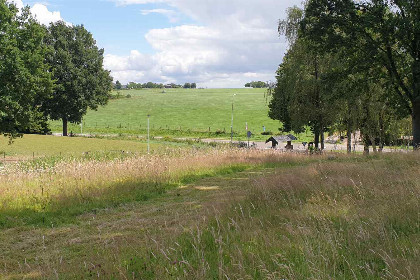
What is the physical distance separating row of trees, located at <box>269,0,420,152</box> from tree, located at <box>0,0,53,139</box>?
22497 millimetres

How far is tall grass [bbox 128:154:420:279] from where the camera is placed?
3896mm

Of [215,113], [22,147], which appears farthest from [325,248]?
[215,113]

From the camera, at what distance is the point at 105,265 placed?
4652mm

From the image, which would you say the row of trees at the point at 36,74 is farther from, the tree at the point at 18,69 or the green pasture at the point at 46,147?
the green pasture at the point at 46,147

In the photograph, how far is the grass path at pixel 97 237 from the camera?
15.8 ft

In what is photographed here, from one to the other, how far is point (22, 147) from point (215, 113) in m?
69.7

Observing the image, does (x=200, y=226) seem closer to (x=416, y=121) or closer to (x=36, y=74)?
(x=416, y=121)

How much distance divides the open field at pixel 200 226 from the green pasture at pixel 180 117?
2559 inches

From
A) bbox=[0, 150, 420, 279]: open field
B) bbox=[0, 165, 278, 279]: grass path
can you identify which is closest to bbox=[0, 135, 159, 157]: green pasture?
bbox=[0, 150, 420, 279]: open field

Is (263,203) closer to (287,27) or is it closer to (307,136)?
(287,27)

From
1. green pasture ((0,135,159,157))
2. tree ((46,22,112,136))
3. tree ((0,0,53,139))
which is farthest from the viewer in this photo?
tree ((46,22,112,136))

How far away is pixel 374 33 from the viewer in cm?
2238

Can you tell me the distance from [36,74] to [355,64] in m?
27.6

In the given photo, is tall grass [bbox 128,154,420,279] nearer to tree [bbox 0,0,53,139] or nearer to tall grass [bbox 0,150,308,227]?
tall grass [bbox 0,150,308,227]
